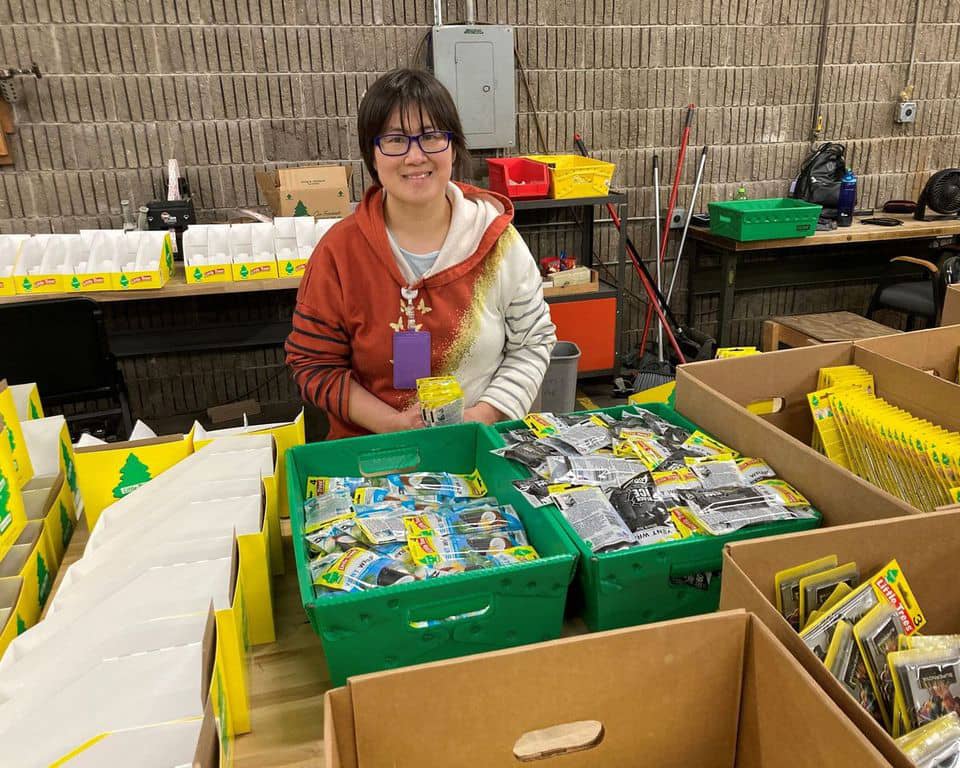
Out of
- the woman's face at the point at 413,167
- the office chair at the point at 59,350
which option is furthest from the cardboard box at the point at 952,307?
the office chair at the point at 59,350

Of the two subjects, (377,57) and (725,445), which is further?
(377,57)

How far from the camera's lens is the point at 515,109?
421 centimetres

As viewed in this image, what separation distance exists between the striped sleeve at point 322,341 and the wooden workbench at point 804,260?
3.16 m

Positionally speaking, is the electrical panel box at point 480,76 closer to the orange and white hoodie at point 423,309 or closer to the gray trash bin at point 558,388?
the gray trash bin at point 558,388

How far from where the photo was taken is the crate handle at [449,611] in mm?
955

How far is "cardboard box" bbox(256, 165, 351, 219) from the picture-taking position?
143 inches

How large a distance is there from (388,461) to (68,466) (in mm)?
623

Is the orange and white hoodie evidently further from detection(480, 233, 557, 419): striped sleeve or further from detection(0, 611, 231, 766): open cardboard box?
detection(0, 611, 231, 766): open cardboard box

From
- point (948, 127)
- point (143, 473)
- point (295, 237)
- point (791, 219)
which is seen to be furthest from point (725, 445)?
point (948, 127)

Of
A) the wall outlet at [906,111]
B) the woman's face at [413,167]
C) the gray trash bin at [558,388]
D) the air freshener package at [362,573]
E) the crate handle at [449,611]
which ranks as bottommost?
the gray trash bin at [558,388]

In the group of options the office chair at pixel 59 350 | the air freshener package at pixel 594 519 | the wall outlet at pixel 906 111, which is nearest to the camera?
the air freshener package at pixel 594 519

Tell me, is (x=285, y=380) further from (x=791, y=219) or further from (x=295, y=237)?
(x=791, y=219)

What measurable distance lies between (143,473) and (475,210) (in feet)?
3.24

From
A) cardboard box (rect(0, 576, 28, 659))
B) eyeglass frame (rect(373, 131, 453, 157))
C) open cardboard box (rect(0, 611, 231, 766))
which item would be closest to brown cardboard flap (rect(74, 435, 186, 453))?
cardboard box (rect(0, 576, 28, 659))
